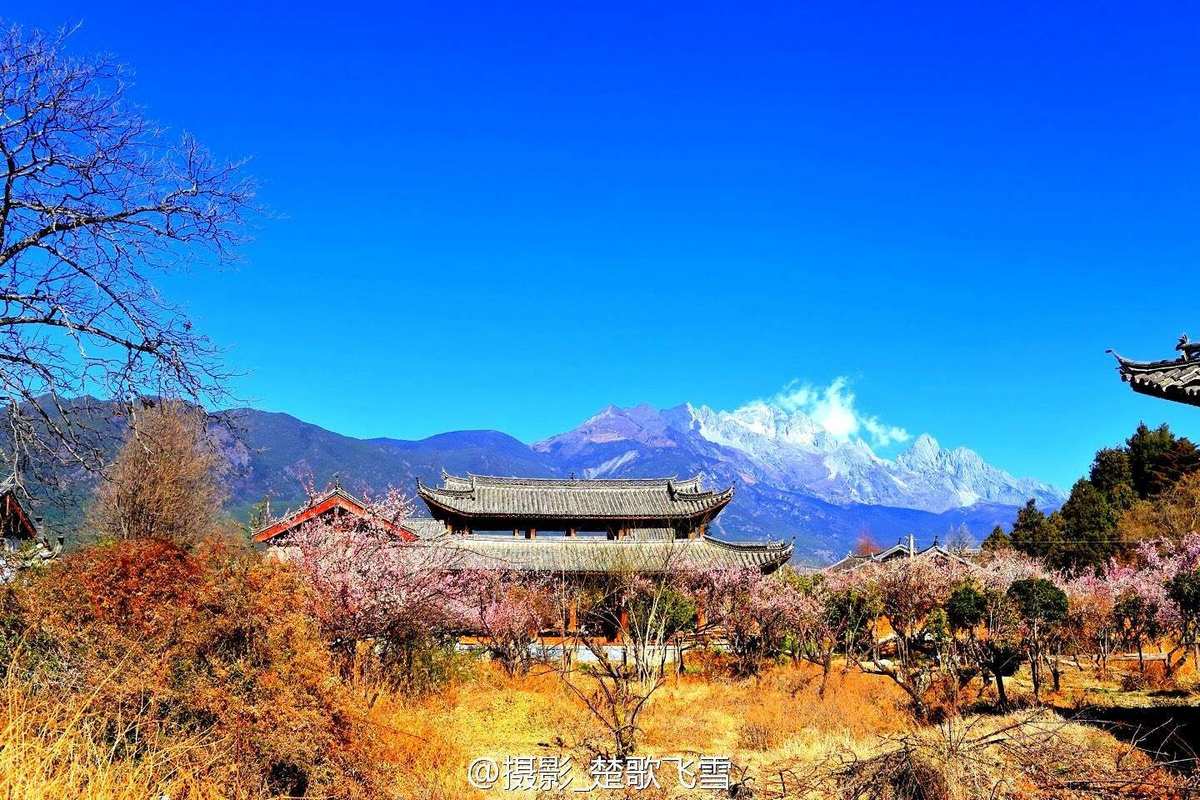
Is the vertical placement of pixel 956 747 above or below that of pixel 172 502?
below

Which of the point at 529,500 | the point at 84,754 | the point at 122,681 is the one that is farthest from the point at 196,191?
the point at 529,500

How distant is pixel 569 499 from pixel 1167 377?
25.2 m

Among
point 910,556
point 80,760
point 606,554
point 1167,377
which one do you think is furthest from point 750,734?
point 606,554

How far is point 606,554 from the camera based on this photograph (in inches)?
1126

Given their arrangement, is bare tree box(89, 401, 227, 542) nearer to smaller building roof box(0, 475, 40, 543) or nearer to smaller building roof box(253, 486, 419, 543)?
smaller building roof box(0, 475, 40, 543)

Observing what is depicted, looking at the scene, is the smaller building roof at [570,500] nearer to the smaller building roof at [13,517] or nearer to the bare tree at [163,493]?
the bare tree at [163,493]

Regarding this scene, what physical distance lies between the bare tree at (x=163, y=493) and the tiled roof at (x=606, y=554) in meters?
14.0

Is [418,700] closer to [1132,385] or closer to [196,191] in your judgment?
[196,191]

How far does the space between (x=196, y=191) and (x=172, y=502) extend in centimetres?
3130

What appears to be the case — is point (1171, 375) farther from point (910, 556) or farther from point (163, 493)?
point (163, 493)

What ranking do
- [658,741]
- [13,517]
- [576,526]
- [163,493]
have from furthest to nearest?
[163,493], [576,526], [13,517], [658,741]

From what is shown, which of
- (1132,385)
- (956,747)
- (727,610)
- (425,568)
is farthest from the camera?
(727,610)

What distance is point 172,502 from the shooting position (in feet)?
108

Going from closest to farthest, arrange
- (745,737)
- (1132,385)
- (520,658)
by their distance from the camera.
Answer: (1132,385) → (745,737) → (520,658)
